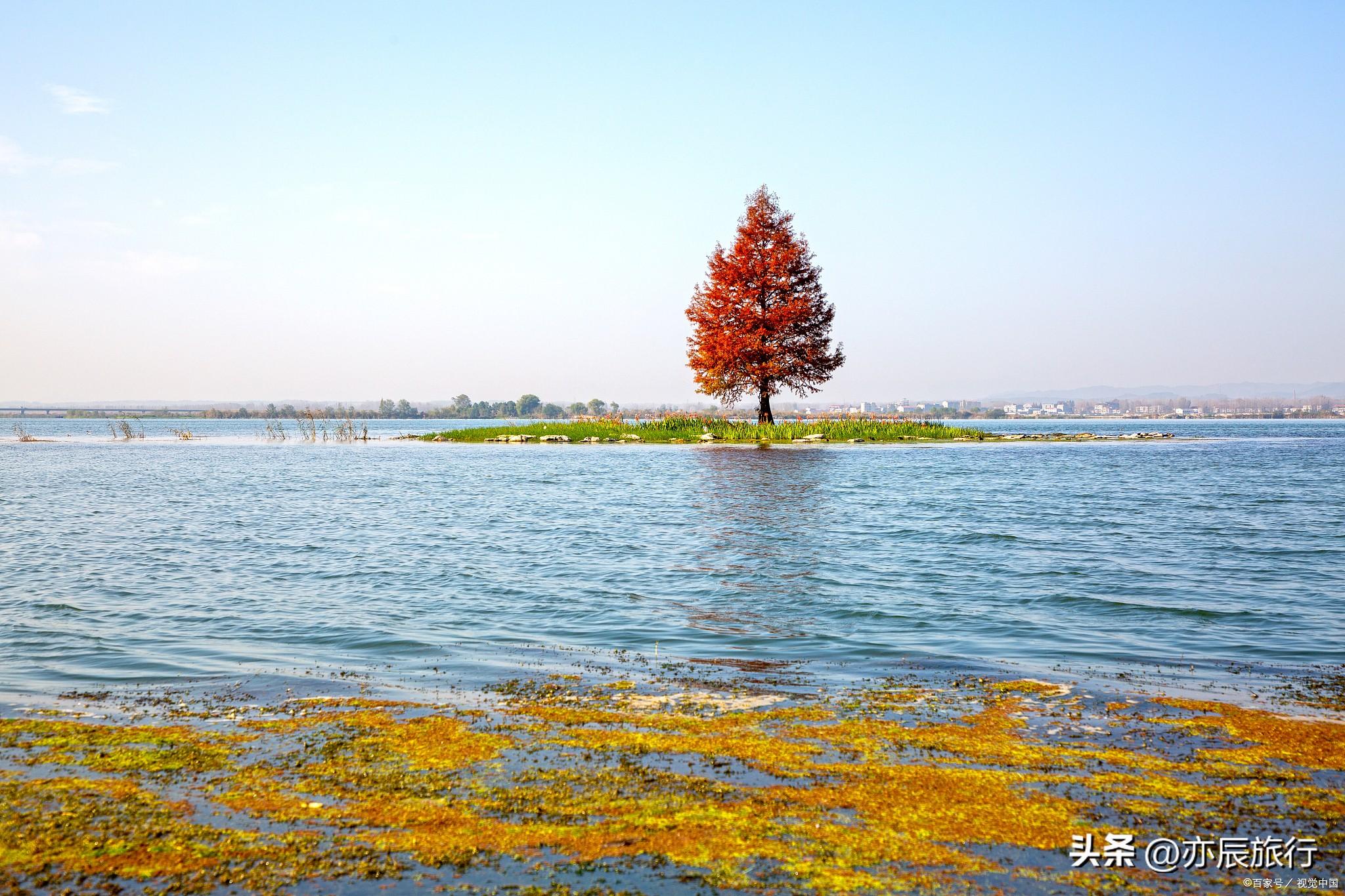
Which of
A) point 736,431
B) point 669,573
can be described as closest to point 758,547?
point 669,573

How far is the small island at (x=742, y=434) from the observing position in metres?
57.9

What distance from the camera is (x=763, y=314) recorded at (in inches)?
2249

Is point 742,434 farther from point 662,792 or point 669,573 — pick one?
point 662,792

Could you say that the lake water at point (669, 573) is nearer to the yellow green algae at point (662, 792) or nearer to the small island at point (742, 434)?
the yellow green algae at point (662, 792)

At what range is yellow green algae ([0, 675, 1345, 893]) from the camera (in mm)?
5133

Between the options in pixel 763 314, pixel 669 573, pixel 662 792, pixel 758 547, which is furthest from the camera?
pixel 763 314

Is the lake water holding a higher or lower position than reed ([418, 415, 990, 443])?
lower

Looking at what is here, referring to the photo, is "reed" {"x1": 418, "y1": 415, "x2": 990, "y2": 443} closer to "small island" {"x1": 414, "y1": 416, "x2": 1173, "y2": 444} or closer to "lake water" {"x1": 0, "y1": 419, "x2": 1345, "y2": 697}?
"small island" {"x1": 414, "y1": 416, "x2": 1173, "y2": 444}

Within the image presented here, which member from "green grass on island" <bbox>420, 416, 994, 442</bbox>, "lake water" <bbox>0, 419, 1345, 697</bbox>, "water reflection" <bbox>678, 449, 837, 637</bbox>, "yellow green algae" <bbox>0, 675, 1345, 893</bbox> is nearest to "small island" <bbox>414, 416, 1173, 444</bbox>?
"green grass on island" <bbox>420, 416, 994, 442</bbox>

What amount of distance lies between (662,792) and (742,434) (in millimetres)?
52564

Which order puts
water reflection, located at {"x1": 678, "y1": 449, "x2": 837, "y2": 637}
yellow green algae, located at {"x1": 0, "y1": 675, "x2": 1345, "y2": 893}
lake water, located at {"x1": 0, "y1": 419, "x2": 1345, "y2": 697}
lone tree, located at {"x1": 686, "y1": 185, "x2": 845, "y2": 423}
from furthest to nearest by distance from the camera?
lone tree, located at {"x1": 686, "y1": 185, "x2": 845, "y2": 423}, water reflection, located at {"x1": 678, "y1": 449, "x2": 837, "y2": 637}, lake water, located at {"x1": 0, "y1": 419, "x2": 1345, "y2": 697}, yellow green algae, located at {"x1": 0, "y1": 675, "x2": 1345, "y2": 893}

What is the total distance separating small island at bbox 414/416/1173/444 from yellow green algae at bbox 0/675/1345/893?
49.1 meters

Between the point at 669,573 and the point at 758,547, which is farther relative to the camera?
the point at 758,547

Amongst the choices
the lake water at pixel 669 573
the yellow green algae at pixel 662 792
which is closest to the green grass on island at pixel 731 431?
the lake water at pixel 669 573
